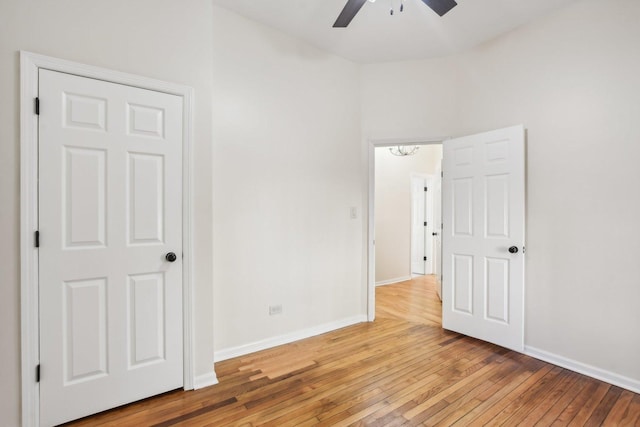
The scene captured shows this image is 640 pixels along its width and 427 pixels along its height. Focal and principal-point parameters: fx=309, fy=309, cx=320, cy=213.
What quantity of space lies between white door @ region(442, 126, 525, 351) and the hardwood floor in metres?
0.26

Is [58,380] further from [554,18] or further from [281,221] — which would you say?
[554,18]

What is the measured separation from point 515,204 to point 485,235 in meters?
0.40

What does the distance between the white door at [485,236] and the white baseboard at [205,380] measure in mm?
2408

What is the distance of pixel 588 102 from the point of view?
8.13 feet

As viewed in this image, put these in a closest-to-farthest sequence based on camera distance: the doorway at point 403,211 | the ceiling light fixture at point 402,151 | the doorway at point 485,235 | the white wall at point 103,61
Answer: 1. the white wall at point 103,61
2. the doorway at point 485,235
3. the doorway at point 403,211
4. the ceiling light fixture at point 402,151

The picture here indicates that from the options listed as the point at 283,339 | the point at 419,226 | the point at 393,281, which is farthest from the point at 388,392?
the point at 419,226

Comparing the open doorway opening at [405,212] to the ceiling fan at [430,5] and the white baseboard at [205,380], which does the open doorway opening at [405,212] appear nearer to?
the ceiling fan at [430,5]

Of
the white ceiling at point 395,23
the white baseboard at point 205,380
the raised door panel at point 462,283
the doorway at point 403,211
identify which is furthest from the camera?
the doorway at point 403,211

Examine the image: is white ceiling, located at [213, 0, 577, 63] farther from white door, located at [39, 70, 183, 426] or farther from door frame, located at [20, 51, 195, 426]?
door frame, located at [20, 51, 195, 426]

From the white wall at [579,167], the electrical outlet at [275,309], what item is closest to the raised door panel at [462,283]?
the white wall at [579,167]

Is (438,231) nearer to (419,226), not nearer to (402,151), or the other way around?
(419,226)

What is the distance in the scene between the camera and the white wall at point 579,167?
229 centimetres

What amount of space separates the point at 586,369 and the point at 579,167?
5.32 ft

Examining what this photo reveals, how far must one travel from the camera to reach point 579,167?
2525 mm
